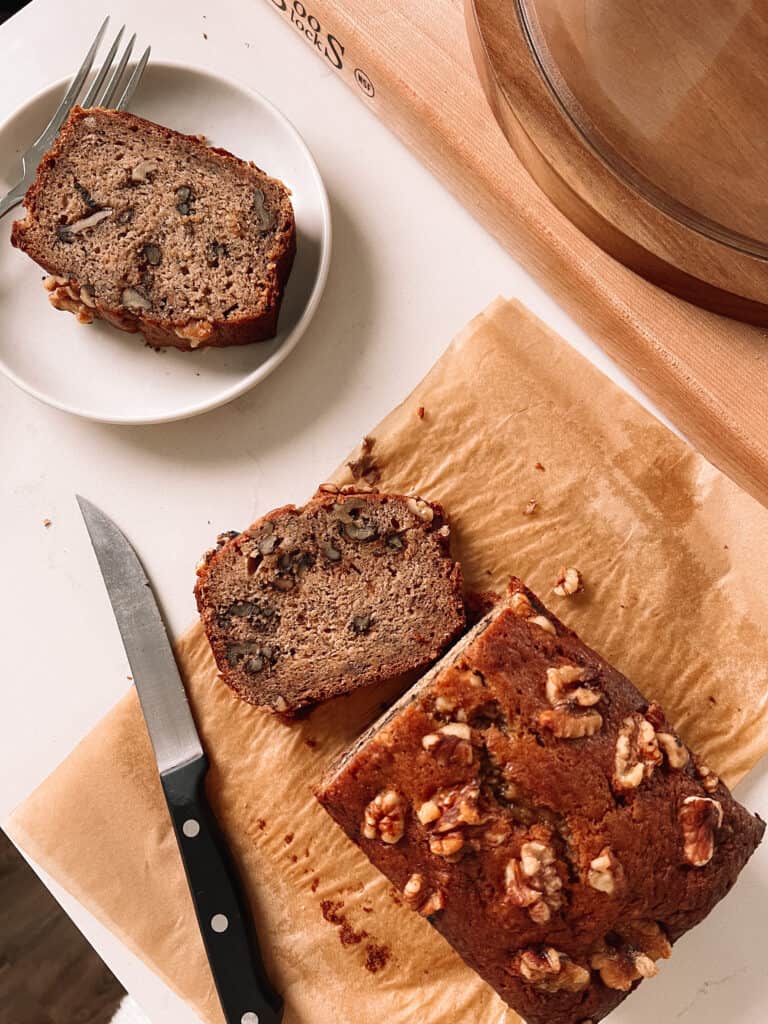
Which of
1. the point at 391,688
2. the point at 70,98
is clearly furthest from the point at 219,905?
the point at 70,98

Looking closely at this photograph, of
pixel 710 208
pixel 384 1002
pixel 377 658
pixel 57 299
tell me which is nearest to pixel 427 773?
pixel 377 658

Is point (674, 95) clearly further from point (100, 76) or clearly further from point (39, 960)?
point (39, 960)

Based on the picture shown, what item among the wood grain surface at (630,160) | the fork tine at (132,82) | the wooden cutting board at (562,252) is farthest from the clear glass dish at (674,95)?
the fork tine at (132,82)

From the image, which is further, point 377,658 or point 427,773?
point 377,658

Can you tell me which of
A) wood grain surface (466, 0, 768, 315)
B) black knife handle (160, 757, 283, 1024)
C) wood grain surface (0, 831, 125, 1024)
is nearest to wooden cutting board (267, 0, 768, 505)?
wood grain surface (466, 0, 768, 315)

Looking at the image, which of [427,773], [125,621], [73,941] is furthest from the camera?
[73,941]

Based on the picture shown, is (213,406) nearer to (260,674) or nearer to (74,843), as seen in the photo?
(260,674)
